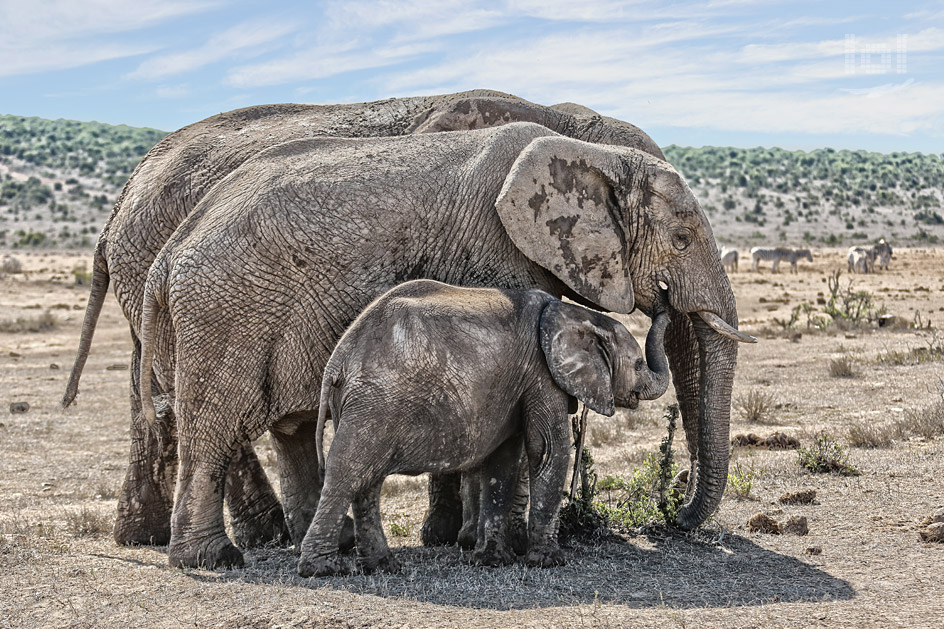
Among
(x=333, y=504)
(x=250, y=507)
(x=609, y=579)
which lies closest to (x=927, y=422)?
(x=609, y=579)

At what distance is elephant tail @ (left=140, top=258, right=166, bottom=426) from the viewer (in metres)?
Result: 7.43

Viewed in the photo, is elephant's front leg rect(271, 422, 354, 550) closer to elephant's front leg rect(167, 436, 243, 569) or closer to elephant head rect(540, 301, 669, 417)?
elephant's front leg rect(167, 436, 243, 569)

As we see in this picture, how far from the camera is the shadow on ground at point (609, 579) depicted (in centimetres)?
598

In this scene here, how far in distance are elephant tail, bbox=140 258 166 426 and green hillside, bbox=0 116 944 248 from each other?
57.5 metres

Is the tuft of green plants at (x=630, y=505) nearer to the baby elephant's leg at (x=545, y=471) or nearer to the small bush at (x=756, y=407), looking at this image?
the baby elephant's leg at (x=545, y=471)

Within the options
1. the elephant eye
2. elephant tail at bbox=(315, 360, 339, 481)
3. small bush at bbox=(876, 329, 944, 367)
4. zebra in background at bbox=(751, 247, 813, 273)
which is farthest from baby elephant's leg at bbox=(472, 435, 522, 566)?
zebra in background at bbox=(751, 247, 813, 273)

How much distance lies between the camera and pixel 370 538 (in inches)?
260

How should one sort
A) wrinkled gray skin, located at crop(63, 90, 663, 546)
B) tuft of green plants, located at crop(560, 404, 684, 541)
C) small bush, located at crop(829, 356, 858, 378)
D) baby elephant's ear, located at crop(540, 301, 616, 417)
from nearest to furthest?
baby elephant's ear, located at crop(540, 301, 616, 417)
tuft of green plants, located at crop(560, 404, 684, 541)
wrinkled gray skin, located at crop(63, 90, 663, 546)
small bush, located at crop(829, 356, 858, 378)

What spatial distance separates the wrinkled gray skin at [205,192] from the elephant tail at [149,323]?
0.60 metres

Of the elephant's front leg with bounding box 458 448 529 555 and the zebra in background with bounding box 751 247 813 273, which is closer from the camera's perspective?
the elephant's front leg with bounding box 458 448 529 555

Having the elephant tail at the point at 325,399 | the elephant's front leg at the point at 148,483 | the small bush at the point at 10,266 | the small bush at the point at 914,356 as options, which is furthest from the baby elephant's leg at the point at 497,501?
A: the small bush at the point at 10,266

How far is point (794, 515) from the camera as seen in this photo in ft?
26.6

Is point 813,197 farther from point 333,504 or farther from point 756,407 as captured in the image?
point 333,504

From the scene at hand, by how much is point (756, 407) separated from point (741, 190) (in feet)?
268
